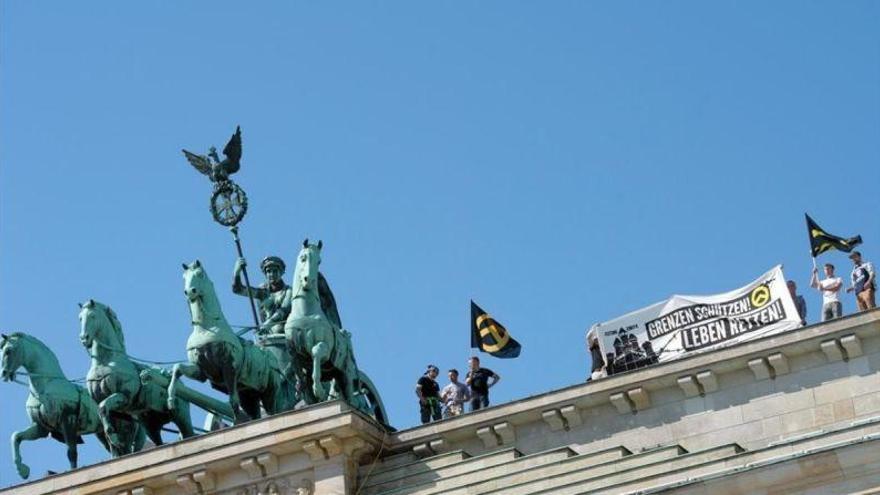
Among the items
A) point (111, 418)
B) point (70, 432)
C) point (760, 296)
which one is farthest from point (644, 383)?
point (70, 432)

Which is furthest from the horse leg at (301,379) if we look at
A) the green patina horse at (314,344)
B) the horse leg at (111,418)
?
the horse leg at (111,418)

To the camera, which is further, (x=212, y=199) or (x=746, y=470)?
(x=212, y=199)

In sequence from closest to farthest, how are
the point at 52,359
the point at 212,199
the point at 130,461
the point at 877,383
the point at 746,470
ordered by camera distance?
the point at 746,470 < the point at 877,383 < the point at 130,461 < the point at 52,359 < the point at 212,199

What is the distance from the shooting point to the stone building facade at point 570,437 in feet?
121

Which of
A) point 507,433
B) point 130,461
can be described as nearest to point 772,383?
point 507,433

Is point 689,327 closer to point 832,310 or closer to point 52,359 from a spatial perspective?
point 832,310

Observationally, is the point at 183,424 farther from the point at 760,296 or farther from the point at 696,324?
the point at 760,296

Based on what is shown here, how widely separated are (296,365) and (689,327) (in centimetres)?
648

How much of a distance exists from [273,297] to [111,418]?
363 centimetres

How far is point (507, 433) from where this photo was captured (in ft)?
130

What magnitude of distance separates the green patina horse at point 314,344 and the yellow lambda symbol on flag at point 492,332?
3.11 m

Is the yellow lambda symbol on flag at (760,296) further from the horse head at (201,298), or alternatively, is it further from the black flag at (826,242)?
the horse head at (201,298)

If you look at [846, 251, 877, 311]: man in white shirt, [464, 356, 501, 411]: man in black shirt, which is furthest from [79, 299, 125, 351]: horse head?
[846, 251, 877, 311]: man in white shirt

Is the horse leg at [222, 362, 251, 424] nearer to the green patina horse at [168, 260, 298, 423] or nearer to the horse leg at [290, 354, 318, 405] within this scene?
the green patina horse at [168, 260, 298, 423]
